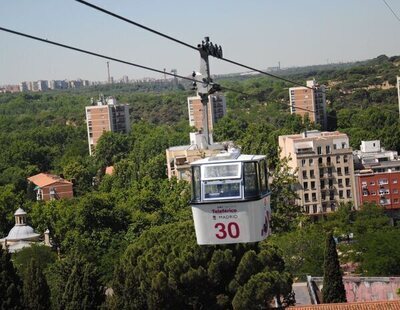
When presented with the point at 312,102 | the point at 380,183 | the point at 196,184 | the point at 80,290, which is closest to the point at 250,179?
the point at 196,184

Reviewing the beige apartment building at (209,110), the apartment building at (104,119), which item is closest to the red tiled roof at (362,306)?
the apartment building at (104,119)

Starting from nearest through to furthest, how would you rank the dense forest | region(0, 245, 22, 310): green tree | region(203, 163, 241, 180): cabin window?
region(203, 163, 241, 180): cabin window, the dense forest, region(0, 245, 22, 310): green tree

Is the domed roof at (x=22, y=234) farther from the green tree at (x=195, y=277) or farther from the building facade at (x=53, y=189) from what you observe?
the green tree at (x=195, y=277)

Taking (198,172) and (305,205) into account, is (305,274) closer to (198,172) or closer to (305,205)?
(198,172)

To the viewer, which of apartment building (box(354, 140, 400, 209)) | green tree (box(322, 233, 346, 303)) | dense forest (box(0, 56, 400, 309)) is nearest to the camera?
dense forest (box(0, 56, 400, 309))

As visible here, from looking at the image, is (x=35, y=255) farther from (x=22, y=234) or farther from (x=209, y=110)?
(x=209, y=110)

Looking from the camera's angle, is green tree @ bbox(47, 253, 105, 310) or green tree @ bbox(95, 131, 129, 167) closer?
green tree @ bbox(47, 253, 105, 310)

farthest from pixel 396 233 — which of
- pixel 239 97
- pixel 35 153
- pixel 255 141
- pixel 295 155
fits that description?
pixel 239 97

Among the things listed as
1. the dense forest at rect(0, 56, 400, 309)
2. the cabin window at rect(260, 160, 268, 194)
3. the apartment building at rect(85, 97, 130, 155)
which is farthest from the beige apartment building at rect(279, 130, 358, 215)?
the apartment building at rect(85, 97, 130, 155)

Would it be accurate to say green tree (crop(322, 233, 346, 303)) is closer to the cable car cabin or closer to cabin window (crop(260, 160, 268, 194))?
cabin window (crop(260, 160, 268, 194))
